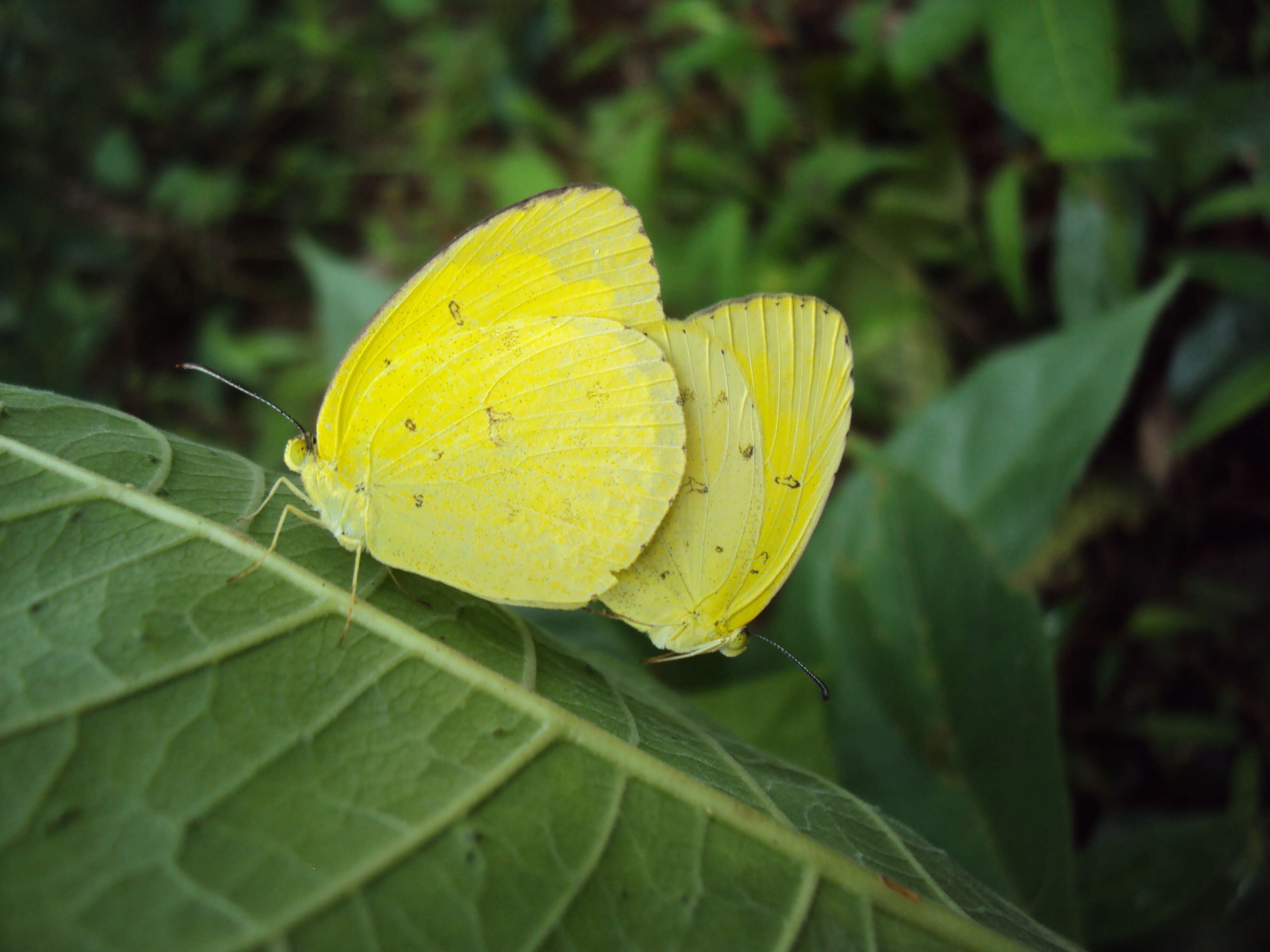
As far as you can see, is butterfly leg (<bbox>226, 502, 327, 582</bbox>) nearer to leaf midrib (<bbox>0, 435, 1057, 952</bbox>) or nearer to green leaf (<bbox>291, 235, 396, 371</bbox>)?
leaf midrib (<bbox>0, 435, 1057, 952</bbox>)

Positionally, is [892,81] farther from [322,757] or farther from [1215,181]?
[322,757]

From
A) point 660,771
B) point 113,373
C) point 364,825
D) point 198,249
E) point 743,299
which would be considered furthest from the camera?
point 198,249

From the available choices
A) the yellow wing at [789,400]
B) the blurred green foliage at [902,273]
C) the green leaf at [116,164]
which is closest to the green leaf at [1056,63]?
the blurred green foliage at [902,273]

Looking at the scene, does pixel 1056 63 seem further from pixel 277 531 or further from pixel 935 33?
pixel 277 531

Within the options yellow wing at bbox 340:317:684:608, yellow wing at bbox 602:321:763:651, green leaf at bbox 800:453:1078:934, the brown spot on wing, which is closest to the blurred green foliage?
green leaf at bbox 800:453:1078:934

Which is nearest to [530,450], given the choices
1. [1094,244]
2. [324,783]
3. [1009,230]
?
[324,783]

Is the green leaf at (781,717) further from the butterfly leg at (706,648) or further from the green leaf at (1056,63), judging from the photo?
the green leaf at (1056,63)

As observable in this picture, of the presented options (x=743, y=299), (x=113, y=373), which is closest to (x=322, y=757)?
(x=743, y=299)
